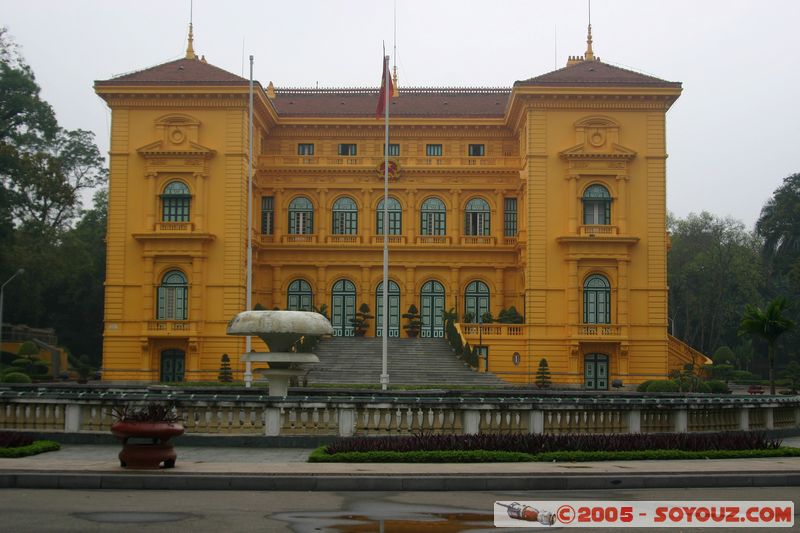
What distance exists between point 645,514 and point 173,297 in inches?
1694

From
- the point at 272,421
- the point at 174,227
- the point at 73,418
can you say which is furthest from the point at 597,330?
the point at 73,418

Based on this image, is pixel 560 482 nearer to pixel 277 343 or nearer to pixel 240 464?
pixel 240 464

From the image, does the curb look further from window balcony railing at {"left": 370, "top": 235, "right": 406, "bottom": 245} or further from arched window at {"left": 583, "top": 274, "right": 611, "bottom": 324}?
window balcony railing at {"left": 370, "top": 235, "right": 406, "bottom": 245}

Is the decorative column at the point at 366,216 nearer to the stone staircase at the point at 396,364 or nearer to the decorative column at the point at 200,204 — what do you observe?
the stone staircase at the point at 396,364

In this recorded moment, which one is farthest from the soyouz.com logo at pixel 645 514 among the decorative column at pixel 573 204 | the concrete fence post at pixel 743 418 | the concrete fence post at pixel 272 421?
the decorative column at pixel 573 204

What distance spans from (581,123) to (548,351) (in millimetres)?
11710

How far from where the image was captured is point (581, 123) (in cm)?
5419

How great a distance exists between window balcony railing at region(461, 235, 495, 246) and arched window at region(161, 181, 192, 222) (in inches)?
618

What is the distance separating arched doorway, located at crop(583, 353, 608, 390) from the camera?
53219 mm

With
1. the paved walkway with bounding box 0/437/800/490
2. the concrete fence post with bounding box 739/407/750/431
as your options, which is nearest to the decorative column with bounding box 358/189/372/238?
the concrete fence post with bounding box 739/407/750/431

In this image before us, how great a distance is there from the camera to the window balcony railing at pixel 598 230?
5369 centimetres

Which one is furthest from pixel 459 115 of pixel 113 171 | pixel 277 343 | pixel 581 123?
A: pixel 277 343

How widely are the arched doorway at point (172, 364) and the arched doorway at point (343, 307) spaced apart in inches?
367

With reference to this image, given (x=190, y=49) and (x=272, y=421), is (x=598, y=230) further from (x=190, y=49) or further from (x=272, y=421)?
(x=272, y=421)
